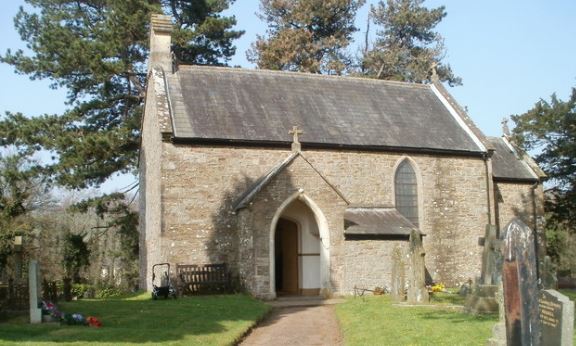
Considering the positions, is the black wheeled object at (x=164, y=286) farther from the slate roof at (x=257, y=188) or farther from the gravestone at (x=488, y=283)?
the gravestone at (x=488, y=283)

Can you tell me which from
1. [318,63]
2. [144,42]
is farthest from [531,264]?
[318,63]

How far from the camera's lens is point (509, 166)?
32781 millimetres

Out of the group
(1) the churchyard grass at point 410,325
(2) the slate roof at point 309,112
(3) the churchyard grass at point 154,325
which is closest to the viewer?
(1) the churchyard grass at point 410,325

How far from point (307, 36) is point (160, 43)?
21.0 meters

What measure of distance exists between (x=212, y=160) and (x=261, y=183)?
2.83 metres

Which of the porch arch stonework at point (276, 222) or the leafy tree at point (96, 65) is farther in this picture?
the leafy tree at point (96, 65)

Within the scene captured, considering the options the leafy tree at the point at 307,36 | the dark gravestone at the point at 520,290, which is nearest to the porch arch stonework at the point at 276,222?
the dark gravestone at the point at 520,290

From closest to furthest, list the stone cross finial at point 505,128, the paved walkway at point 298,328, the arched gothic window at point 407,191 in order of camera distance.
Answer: the paved walkway at point 298,328, the arched gothic window at point 407,191, the stone cross finial at point 505,128

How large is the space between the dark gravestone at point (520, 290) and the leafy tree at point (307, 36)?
130 ft

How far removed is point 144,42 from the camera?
36531 mm

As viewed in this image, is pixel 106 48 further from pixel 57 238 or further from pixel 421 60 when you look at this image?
pixel 421 60

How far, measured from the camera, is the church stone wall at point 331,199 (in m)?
24.1

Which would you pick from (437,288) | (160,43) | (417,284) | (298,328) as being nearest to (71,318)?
(298,328)

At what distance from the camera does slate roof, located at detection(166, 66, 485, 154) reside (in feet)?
85.9
